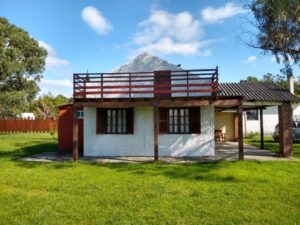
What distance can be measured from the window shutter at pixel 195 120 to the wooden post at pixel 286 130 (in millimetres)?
3937

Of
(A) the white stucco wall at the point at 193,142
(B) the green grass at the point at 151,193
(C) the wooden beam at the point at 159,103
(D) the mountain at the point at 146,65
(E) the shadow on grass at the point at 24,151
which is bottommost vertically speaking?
(B) the green grass at the point at 151,193

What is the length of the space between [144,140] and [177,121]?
1.87 m

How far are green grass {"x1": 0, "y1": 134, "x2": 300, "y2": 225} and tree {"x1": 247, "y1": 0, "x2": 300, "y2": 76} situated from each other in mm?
5475

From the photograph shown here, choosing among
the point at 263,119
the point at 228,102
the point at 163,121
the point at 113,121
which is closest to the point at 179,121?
the point at 163,121

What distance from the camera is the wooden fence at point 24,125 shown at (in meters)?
40.0

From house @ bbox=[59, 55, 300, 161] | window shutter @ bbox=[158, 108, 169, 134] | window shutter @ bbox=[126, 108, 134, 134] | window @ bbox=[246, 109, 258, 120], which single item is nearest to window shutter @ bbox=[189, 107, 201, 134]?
house @ bbox=[59, 55, 300, 161]

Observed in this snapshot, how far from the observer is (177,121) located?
16672mm

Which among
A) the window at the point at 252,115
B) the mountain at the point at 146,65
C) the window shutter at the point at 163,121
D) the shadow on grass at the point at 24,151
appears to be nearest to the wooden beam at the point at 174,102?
the window shutter at the point at 163,121

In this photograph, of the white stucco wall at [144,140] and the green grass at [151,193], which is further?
the white stucco wall at [144,140]

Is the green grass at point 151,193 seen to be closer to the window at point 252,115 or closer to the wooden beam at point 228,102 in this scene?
the wooden beam at point 228,102

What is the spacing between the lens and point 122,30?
16797 millimetres

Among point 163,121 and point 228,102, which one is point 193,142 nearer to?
point 163,121

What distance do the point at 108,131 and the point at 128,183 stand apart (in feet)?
22.8

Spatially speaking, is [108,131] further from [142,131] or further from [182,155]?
[182,155]
